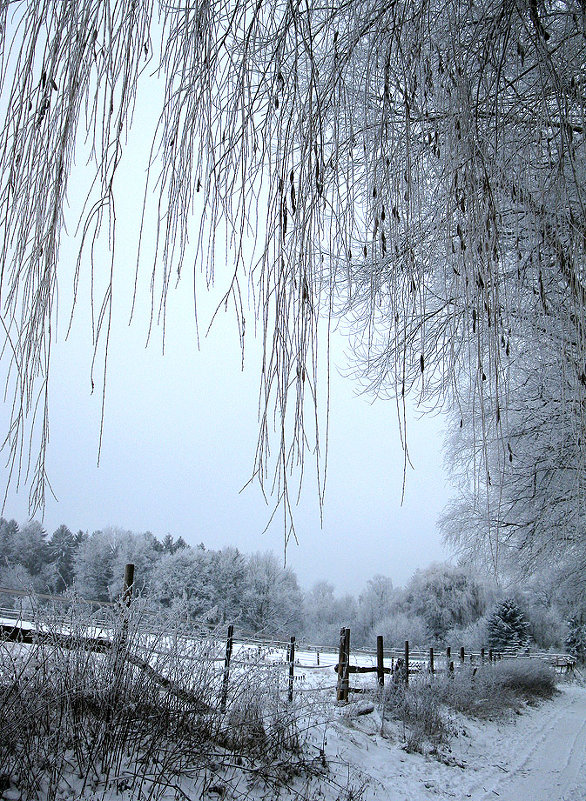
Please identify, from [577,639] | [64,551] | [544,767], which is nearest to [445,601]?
[577,639]

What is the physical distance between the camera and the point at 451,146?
1486 millimetres

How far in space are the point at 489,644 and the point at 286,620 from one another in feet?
42.0

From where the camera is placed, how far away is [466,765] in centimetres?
651

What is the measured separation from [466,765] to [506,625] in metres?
29.3

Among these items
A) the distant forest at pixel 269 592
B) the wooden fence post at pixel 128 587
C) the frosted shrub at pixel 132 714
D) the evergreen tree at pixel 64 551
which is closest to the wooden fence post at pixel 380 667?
the frosted shrub at pixel 132 714

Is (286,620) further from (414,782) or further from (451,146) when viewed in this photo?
(451,146)

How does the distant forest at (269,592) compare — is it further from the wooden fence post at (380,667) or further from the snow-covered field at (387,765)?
the snow-covered field at (387,765)

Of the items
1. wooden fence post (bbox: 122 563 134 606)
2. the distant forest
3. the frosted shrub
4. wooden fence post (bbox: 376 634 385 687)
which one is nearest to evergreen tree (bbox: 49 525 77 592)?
the distant forest

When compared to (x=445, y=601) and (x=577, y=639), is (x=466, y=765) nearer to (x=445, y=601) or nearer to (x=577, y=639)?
(x=577, y=639)

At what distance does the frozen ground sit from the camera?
5.21 m

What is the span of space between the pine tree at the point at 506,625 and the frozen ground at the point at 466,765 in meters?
25.6

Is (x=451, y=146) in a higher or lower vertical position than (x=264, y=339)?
higher

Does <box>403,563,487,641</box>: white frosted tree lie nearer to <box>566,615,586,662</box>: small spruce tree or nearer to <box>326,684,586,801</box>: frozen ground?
<box>566,615,586,662</box>: small spruce tree

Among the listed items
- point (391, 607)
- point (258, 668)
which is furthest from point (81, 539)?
point (258, 668)
